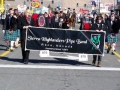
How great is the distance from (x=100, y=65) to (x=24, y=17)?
2.93 meters

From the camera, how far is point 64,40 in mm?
12711

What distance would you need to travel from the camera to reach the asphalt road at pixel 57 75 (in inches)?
371

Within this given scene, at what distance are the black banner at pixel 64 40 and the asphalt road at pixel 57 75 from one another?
564mm

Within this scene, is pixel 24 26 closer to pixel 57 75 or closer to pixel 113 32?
pixel 57 75

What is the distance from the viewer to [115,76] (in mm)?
10969

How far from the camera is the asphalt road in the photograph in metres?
9.43

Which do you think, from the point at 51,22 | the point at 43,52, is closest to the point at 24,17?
the point at 43,52

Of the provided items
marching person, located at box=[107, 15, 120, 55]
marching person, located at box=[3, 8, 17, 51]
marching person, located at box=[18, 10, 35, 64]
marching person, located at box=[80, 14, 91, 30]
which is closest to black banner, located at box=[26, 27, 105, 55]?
marching person, located at box=[18, 10, 35, 64]

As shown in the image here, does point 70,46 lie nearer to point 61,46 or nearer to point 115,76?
point 61,46

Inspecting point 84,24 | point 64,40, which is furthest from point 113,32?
point 64,40

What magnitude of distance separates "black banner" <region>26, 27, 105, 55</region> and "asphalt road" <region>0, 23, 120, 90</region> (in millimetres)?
564

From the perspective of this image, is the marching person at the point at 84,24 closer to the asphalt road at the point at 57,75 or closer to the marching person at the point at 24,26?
the asphalt road at the point at 57,75

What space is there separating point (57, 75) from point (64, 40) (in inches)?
81.7

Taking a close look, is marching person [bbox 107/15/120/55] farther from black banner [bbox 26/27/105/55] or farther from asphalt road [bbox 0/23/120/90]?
black banner [bbox 26/27/105/55]
